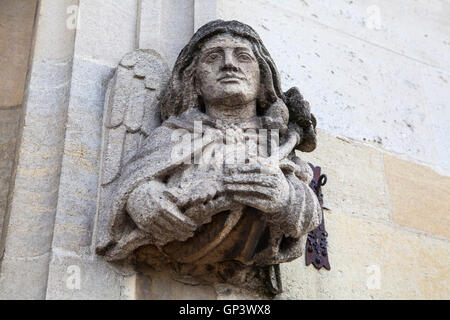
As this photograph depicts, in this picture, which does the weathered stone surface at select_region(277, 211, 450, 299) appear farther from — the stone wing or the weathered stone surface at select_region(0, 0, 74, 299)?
the weathered stone surface at select_region(0, 0, 74, 299)

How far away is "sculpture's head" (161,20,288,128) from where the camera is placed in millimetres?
3004

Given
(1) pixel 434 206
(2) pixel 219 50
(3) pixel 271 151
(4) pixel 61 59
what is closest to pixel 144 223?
(3) pixel 271 151

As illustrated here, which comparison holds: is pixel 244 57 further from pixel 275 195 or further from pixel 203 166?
pixel 275 195

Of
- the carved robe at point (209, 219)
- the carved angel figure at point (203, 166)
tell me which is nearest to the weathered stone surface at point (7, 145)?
the carved angel figure at point (203, 166)

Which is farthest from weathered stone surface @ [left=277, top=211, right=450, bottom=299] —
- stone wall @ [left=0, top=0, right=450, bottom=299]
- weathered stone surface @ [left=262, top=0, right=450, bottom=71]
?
weathered stone surface @ [left=262, top=0, right=450, bottom=71]

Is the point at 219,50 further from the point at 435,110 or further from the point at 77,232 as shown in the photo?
the point at 435,110

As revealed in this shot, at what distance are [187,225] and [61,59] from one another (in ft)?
3.78

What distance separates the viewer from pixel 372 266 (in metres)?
3.39

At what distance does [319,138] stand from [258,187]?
108 cm

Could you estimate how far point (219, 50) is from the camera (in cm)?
306

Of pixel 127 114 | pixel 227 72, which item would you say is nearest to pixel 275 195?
pixel 227 72

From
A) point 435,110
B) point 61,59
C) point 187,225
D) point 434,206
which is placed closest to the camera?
point 187,225

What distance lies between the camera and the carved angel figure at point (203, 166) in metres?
2.66

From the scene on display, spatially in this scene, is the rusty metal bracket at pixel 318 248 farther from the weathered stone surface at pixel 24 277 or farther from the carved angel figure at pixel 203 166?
the weathered stone surface at pixel 24 277
